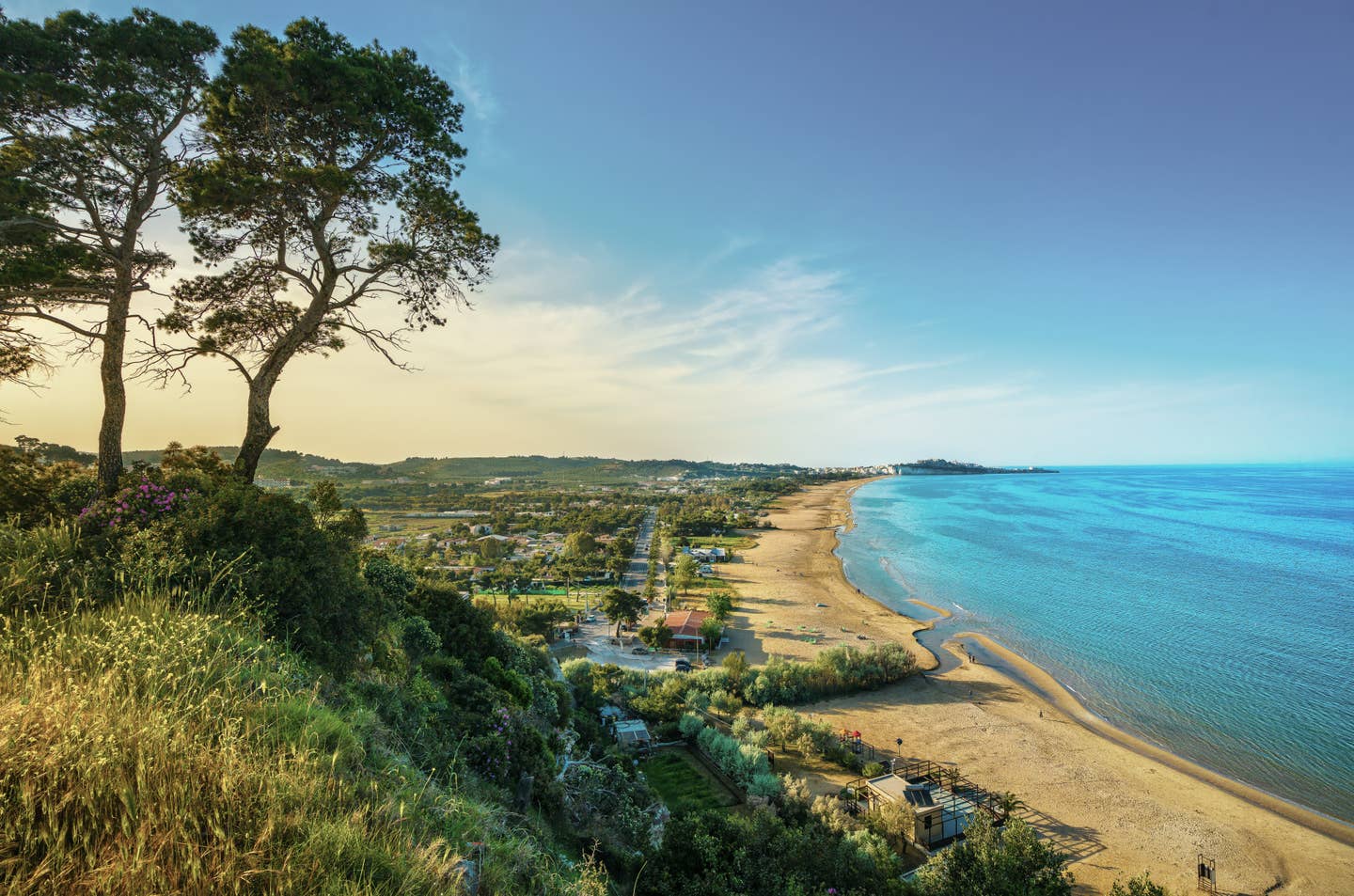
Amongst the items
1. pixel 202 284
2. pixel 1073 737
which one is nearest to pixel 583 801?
pixel 202 284

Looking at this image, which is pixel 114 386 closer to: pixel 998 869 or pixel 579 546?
pixel 998 869

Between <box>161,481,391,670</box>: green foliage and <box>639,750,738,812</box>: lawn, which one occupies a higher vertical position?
<box>161,481,391,670</box>: green foliage

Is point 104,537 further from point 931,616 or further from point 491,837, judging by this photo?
point 931,616

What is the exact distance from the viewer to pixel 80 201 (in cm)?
830

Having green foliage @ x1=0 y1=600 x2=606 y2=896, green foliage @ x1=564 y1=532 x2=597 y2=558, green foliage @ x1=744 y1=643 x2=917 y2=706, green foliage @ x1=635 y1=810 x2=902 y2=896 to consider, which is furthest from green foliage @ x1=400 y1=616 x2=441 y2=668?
green foliage @ x1=564 y1=532 x2=597 y2=558

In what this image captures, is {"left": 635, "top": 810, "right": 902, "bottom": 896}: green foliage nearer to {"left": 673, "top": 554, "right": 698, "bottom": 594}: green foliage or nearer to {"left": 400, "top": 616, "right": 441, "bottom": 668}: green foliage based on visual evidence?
{"left": 400, "top": 616, "right": 441, "bottom": 668}: green foliage

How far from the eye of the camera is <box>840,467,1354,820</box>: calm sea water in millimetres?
21953

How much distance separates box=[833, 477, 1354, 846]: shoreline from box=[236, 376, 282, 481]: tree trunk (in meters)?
30.4

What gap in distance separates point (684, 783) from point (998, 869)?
32.0ft

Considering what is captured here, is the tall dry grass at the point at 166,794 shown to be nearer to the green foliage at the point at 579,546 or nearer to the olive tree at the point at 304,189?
the olive tree at the point at 304,189

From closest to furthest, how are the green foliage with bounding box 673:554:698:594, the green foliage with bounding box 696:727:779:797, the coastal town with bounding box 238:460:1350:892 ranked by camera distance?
1. the coastal town with bounding box 238:460:1350:892
2. the green foliage with bounding box 696:727:779:797
3. the green foliage with bounding box 673:554:698:594

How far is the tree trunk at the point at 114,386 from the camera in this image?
8.09 meters

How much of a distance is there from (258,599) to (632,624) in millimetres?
33902

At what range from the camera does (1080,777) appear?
61.4 ft
